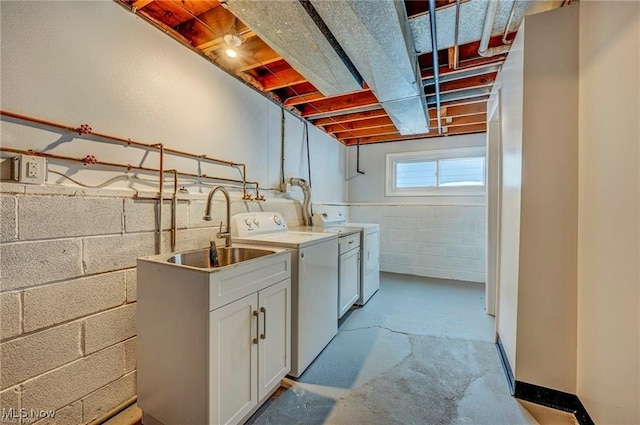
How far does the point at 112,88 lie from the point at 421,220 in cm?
412

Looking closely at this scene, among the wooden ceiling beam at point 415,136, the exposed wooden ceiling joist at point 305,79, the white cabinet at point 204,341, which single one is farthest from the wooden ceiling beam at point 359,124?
the white cabinet at point 204,341

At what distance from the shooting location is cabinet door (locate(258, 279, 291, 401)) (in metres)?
1.48

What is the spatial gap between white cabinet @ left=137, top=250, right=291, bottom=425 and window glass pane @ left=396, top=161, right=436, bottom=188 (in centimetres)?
372

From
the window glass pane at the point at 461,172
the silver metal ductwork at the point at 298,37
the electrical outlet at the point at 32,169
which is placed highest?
the silver metal ductwork at the point at 298,37

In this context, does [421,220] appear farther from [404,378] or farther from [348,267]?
[404,378]

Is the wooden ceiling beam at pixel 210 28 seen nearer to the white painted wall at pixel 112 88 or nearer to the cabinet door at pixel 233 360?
the white painted wall at pixel 112 88

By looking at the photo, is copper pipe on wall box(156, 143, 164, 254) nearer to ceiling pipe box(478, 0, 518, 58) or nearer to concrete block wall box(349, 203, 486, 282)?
ceiling pipe box(478, 0, 518, 58)

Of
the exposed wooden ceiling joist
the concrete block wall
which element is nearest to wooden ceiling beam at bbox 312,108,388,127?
the exposed wooden ceiling joist

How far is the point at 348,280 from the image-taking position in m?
2.71

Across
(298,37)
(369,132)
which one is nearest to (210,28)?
(298,37)

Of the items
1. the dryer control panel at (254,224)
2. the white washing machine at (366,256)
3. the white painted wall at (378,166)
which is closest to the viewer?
the dryer control panel at (254,224)

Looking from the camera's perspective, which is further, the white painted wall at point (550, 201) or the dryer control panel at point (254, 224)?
the dryer control panel at point (254, 224)

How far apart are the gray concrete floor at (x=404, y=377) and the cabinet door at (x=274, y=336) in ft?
0.52

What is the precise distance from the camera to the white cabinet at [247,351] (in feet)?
3.99
